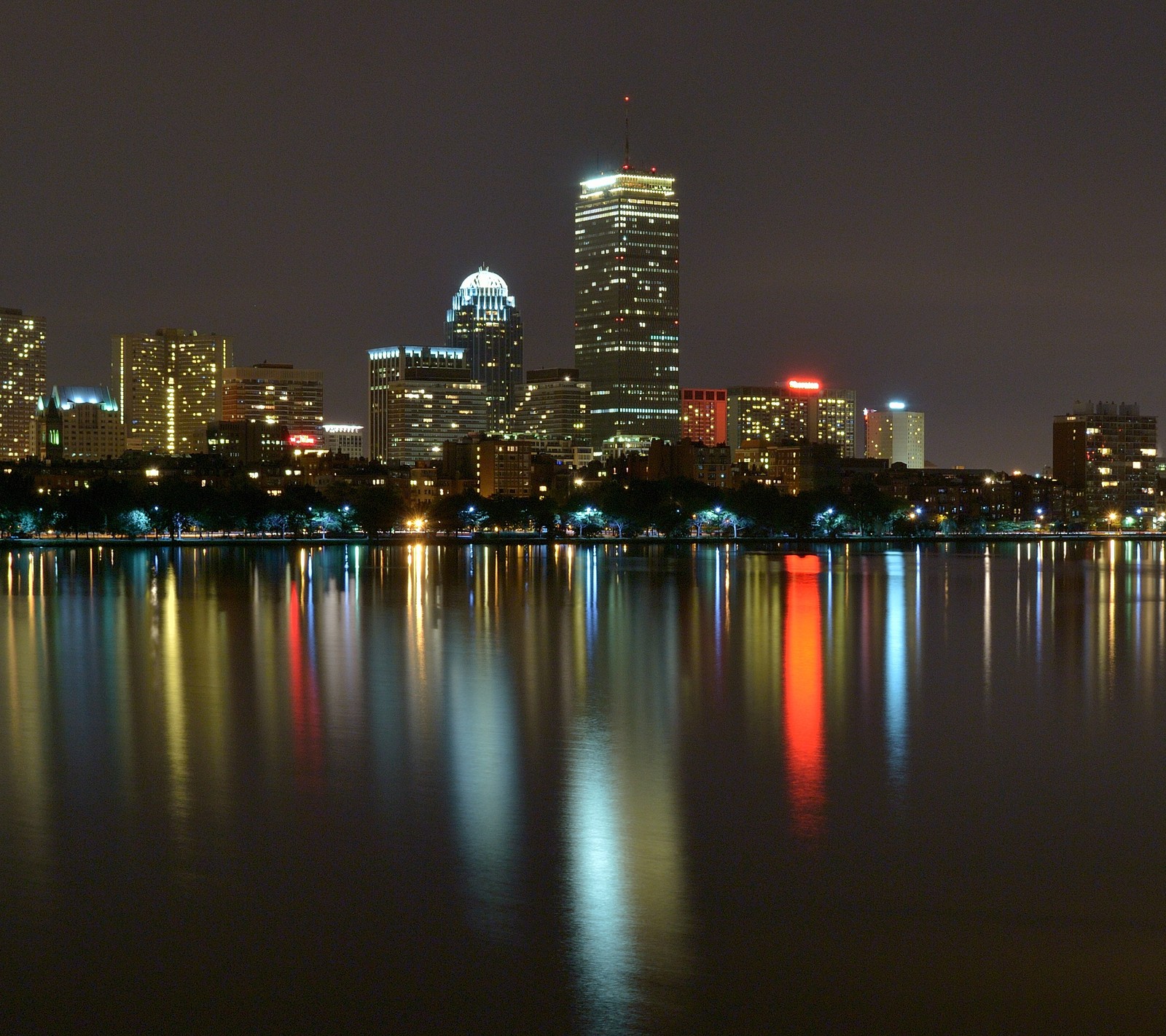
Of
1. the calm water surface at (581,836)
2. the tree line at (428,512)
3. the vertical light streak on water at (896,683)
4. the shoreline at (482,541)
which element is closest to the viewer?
the calm water surface at (581,836)

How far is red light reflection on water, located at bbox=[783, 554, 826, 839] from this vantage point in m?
17.3

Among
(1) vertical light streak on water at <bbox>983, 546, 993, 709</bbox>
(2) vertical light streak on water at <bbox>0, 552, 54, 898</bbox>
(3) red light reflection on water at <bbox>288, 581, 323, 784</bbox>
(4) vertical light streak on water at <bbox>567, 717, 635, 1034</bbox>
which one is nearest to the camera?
(4) vertical light streak on water at <bbox>567, 717, 635, 1034</bbox>

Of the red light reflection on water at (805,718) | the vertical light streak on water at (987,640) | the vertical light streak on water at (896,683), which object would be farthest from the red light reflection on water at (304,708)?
the vertical light streak on water at (987,640)

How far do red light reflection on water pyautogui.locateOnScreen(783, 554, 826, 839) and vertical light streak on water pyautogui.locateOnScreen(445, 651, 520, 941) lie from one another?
11.0 ft

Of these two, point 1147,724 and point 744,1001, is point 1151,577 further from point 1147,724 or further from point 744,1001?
point 744,1001

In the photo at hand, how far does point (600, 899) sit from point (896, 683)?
16.4m

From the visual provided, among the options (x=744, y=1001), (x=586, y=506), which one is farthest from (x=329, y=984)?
(x=586, y=506)

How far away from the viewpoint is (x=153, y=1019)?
11.0 metres

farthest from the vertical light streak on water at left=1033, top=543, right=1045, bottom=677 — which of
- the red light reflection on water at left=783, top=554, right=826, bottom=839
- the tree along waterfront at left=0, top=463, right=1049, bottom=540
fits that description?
the tree along waterfront at left=0, top=463, right=1049, bottom=540

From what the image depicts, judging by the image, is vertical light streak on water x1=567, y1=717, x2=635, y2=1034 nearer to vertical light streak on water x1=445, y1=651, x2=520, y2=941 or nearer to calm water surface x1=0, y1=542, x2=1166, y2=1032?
calm water surface x1=0, y1=542, x2=1166, y2=1032

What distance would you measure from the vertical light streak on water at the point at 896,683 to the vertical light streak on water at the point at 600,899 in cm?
400

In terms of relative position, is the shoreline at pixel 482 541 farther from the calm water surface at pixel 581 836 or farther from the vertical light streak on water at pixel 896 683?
the calm water surface at pixel 581 836

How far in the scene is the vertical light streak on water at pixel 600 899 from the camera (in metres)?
11.2

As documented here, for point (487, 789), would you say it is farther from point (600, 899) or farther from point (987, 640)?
point (987, 640)
